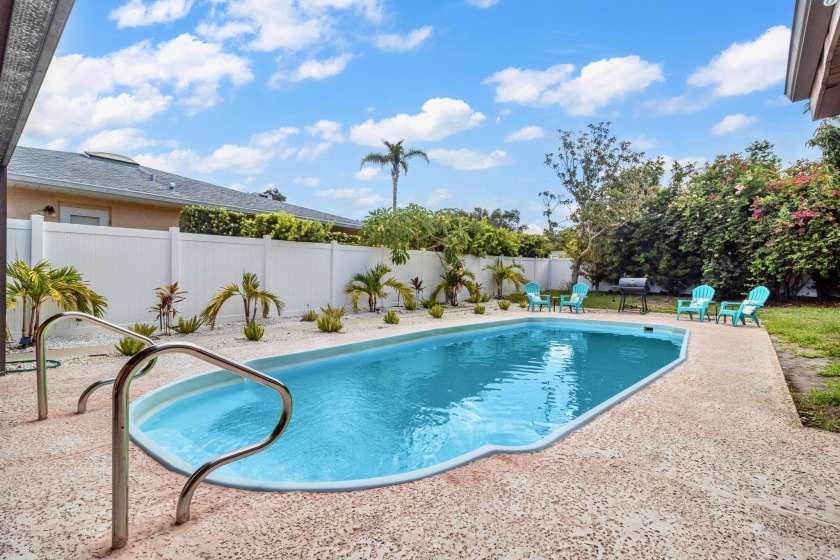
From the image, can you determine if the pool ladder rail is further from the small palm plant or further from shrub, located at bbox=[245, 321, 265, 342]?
the small palm plant

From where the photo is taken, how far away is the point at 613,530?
2107mm

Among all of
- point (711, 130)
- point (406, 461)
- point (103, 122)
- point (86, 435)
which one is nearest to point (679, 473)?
point (406, 461)

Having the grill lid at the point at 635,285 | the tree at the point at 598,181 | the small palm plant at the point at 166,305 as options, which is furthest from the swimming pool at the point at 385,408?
the tree at the point at 598,181

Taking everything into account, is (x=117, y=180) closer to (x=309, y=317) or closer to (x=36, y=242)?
(x=36, y=242)

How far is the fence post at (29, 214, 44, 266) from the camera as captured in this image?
6.52m

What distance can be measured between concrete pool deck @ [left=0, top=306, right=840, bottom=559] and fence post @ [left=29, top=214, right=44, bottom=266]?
3945mm

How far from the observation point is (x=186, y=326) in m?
7.75

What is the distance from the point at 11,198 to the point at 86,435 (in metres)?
9.88

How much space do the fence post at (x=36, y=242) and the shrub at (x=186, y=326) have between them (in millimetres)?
2157

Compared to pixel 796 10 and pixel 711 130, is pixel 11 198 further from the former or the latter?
pixel 711 130

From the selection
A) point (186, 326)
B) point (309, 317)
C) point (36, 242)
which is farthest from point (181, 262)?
point (309, 317)

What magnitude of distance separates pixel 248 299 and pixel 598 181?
1500cm

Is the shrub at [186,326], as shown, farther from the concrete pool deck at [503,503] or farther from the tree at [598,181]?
the tree at [598,181]

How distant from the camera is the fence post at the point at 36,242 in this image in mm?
6523
